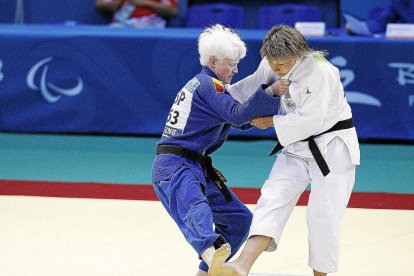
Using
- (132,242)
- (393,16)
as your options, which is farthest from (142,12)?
(132,242)

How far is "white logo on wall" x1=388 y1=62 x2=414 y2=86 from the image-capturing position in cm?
834

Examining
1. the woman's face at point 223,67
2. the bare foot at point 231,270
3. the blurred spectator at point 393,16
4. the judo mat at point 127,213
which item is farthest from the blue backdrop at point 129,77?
the bare foot at point 231,270

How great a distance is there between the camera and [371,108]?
8445 millimetres

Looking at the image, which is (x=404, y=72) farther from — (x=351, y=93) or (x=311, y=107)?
(x=311, y=107)

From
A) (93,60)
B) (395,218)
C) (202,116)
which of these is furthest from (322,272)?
(93,60)

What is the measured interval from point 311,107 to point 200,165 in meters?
0.67

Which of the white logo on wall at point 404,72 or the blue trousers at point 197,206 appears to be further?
the white logo on wall at point 404,72

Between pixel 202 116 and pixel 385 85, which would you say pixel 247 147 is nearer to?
pixel 385 85

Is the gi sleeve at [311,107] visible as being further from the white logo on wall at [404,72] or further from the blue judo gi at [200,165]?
the white logo on wall at [404,72]

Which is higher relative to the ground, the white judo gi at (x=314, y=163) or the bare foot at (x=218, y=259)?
the white judo gi at (x=314, y=163)

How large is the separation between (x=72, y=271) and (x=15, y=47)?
3.97 m

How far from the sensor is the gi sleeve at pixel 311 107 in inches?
172

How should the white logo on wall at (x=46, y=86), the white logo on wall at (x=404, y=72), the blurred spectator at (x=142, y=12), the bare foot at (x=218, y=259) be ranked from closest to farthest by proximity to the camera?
the bare foot at (x=218, y=259) < the white logo on wall at (x=404, y=72) < the white logo on wall at (x=46, y=86) < the blurred spectator at (x=142, y=12)

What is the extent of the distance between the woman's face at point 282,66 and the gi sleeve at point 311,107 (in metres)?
0.08
